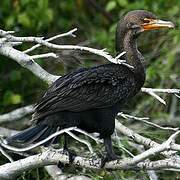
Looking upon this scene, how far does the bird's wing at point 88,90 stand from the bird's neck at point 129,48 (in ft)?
0.35

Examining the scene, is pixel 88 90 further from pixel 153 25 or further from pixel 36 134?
pixel 153 25

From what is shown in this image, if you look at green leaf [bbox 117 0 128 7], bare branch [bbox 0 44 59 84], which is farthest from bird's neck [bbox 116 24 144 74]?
green leaf [bbox 117 0 128 7]

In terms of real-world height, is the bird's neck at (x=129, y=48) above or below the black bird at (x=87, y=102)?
above

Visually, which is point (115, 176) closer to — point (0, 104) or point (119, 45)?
point (119, 45)

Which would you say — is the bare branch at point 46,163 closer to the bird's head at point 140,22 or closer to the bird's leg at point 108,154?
the bird's leg at point 108,154

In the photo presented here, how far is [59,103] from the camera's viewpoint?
155 inches

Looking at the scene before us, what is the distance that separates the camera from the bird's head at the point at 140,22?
172 inches

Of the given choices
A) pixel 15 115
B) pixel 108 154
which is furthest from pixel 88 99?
pixel 15 115

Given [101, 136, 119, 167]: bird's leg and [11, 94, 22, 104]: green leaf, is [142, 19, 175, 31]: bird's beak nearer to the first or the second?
[101, 136, 119, 167]: bird's leg

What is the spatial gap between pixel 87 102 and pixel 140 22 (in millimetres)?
699

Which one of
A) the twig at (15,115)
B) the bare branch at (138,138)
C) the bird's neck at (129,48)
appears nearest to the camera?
the bare branch at (138,138)

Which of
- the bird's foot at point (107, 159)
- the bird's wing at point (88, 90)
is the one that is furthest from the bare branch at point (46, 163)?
the bird's wing at point (88, 90)

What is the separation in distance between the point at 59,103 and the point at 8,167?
46cm

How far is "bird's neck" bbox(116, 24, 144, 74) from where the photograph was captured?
4.25 m
